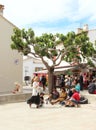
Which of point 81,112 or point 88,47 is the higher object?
point 88,47

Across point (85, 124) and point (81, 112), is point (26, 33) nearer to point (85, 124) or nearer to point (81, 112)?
point (81, 112)

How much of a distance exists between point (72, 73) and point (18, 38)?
7684 mm

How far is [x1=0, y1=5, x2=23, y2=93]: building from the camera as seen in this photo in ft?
104

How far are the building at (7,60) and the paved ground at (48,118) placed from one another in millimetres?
11325

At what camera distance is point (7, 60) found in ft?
106

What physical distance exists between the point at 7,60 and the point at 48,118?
17069mm

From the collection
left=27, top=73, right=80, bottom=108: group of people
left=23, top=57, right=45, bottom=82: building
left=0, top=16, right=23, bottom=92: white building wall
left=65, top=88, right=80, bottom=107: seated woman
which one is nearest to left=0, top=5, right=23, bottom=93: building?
left=0, top=16, right=23, bottom=92: white building wall

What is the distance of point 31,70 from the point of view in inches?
2591

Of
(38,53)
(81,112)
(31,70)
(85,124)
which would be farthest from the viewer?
(31,70)

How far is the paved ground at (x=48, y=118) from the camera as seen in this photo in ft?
44.4

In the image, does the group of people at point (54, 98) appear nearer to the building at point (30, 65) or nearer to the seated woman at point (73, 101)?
the seated woman at point (73, 101)

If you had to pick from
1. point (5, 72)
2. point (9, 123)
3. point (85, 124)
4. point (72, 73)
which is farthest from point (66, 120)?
point (72, 73)

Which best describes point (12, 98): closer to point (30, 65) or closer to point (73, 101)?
point (73, 101)

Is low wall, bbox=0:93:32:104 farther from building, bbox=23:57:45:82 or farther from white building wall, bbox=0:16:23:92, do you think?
building, bbox=23:57:45:82
